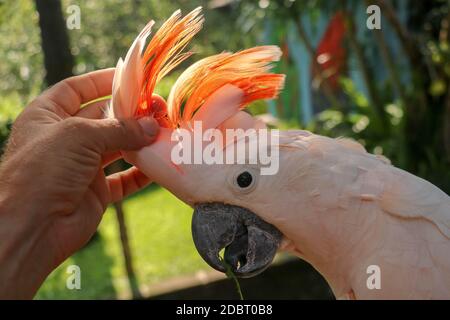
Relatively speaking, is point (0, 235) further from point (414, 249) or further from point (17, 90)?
point (17, 90)

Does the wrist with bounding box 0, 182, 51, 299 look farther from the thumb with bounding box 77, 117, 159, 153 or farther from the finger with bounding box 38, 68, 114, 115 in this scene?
the finger with bounding box 38, 68, 114, 115

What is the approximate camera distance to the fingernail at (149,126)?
1.18 m

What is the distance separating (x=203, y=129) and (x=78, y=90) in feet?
1.14

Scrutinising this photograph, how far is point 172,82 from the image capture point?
146 inches

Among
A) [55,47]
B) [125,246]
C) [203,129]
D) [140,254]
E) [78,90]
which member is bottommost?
[140,254]

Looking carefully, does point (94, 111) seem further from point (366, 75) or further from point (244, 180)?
point (366, 75)

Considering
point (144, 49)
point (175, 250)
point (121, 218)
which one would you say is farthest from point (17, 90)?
→ point (144, 49)

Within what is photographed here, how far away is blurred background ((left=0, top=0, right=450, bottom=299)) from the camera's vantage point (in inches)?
123

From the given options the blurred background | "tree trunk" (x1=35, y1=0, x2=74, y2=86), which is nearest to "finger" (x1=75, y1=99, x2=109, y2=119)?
the blurred background

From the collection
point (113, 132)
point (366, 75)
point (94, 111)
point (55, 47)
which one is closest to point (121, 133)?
point (113, 132)

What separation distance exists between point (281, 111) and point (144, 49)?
19.2 feet

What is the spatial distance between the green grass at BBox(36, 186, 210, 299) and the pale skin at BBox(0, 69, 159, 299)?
5.15 ft

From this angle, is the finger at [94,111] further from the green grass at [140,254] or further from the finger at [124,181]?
the green grass at [140,254]

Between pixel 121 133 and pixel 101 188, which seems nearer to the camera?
pixel 121 133
